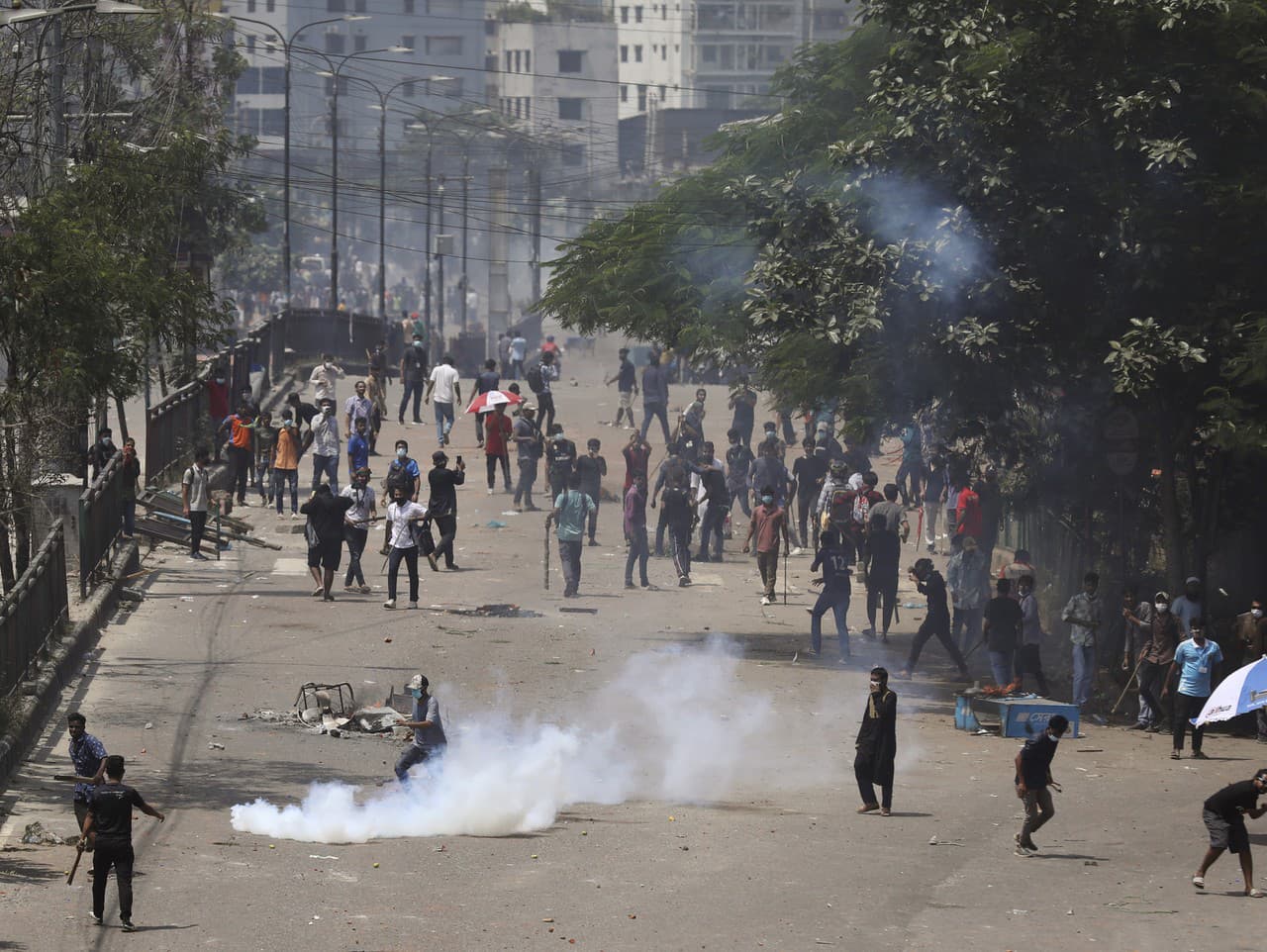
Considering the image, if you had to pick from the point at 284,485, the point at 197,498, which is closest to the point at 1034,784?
the point at 197,498

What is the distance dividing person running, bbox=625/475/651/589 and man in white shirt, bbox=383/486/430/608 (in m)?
3.36

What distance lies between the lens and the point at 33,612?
1777cm

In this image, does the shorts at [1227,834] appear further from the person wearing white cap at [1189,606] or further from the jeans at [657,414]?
the jeans at [657,414]

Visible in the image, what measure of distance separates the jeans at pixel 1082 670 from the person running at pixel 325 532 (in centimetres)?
824

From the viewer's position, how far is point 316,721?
17.7 metres

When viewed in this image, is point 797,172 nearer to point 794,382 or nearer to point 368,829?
point 794,382

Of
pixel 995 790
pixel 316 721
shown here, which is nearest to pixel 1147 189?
pixel 995 790

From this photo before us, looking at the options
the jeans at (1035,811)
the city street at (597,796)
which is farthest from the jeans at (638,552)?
the jeans at (1035,811)

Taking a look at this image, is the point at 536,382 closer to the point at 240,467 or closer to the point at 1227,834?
the point at 240,467

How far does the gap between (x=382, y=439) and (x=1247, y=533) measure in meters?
18.3

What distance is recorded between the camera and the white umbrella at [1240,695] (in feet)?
46.4

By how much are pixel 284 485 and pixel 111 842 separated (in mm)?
18773

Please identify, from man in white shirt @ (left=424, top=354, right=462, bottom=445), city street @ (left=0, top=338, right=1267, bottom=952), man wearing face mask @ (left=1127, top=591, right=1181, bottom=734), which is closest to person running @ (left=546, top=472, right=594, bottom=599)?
city street @ (left=0, top=338, right=1267, bottom=952)

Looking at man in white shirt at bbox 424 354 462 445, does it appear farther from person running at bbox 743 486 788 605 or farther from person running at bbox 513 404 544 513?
person running at bbox 743 486 788 605
